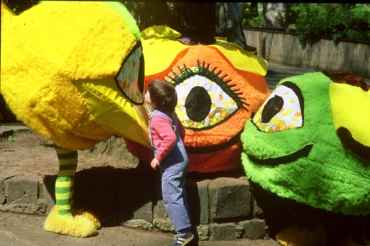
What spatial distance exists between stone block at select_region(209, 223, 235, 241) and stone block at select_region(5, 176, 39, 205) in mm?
1444

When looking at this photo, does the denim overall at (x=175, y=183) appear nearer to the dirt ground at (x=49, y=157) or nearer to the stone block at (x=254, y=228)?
the stone block at (x=254, y=228)

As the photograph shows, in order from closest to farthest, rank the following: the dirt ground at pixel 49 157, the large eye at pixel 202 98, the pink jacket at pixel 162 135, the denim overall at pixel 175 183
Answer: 1. the pink jacket at pixel 162 135
2. the denim overall at pixel 175 183
3. the large eye at pixel 202 98
4. the dirt ground at pixel 49 157

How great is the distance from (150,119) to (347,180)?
4.59 ft

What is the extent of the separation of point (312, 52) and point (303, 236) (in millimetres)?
15269

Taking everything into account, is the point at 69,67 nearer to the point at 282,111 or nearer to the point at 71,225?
the point at 71,225

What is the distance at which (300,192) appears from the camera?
3.98m

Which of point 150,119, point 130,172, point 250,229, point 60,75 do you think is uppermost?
point 60,75

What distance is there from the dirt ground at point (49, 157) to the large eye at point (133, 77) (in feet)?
4.48

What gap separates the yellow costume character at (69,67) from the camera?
141 inches

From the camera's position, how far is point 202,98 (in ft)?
15.1

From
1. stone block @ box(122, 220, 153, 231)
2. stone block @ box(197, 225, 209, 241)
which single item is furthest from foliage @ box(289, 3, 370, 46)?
stone block @ box(122, 220, 153, 231)

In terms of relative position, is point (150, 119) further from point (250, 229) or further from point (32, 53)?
point (250, 229)

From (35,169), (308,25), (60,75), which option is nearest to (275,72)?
(308,25)

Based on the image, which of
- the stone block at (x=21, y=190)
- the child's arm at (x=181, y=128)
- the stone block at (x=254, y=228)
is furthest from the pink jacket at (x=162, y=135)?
the stone block at (x=21, y=190)
